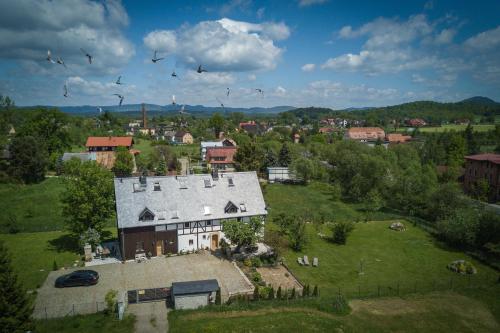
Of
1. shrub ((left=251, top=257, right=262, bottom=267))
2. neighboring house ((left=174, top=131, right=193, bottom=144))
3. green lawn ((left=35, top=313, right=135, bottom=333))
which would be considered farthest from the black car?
neighboring house ((left=174, top=131, right=193, bottom=144))

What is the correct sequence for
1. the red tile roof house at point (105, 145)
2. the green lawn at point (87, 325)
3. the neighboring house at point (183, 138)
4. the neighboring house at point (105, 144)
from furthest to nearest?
the neighboring house at point (183, 138) < the neighboring house at point (105, 144) < the red tile roof house at point (105, 145) < the green lawn at point (87, 325)

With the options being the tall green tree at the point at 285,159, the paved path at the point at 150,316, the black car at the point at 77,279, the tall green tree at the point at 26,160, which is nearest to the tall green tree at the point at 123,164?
the tall green tree at the point at 26,160

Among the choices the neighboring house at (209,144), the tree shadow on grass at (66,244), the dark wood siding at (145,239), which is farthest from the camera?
the neighboring house at (209,144)

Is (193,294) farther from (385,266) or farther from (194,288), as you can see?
(385,266)

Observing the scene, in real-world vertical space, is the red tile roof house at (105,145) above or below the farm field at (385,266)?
above

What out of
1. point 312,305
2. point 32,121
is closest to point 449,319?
point 312,305

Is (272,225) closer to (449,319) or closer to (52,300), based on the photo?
(449,319)

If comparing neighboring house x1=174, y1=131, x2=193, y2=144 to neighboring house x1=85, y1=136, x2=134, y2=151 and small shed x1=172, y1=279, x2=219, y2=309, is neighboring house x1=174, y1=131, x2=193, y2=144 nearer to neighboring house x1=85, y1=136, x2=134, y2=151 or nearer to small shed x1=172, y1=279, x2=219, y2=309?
neighboring house x1=85, y1=136, x2=134, y2=151

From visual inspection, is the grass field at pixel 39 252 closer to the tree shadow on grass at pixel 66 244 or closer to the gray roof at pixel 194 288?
the tree shadow on grass at pixel 66 244
